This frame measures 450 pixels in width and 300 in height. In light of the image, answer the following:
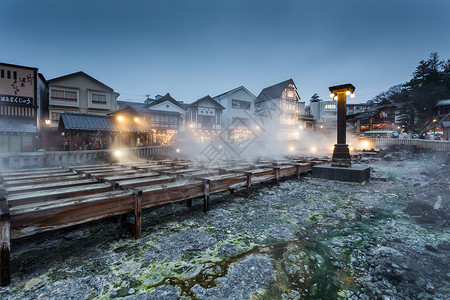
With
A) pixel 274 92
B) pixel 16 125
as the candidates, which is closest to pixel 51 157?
pixel 16 125

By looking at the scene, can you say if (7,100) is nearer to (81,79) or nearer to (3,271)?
(81,79)

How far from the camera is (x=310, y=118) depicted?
4316 centimetres

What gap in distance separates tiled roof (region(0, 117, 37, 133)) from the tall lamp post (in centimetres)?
2760

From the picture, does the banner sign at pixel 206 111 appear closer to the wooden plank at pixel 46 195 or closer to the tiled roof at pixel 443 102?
the wooden plank at pixel 46 195

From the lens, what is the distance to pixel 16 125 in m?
20.1

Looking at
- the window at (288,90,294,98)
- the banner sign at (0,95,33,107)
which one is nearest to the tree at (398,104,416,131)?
the window at (288,90,294,98)

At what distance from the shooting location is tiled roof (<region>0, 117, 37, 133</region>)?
63.5 ft

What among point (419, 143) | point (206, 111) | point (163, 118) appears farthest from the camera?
point (206, 111)

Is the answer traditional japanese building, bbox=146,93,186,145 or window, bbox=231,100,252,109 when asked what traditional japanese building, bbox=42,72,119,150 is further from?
window, bbox=231,100,252,109

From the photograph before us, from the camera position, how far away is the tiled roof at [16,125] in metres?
19.3

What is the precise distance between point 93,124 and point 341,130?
18.5 metres

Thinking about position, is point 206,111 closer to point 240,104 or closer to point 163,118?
point 240,104

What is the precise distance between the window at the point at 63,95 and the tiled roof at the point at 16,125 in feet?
18.7

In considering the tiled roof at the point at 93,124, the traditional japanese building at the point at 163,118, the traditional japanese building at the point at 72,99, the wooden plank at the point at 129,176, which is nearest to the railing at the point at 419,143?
the wooden plank at the point at 129,176
